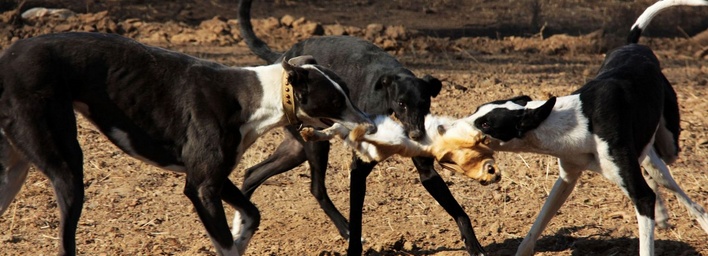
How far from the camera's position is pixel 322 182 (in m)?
7.45

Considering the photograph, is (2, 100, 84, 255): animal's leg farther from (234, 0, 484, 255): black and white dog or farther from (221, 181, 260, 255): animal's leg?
(234, 0, 484, 255): black and white dog

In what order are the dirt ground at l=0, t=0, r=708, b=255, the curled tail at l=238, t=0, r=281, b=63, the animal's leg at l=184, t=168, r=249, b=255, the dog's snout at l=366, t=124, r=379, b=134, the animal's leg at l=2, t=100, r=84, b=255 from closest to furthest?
the animal's leg at l=2, t=100, r=84, b=255 → the dog's snout at l=366, t=124, r=379, b=134 → the animal's leg at l=184, t=168, r=249, b=255 → the dirt ground at l=0, t=0, r=708, b=255 → the curled tail at l=238, t=0, r=281, b=63

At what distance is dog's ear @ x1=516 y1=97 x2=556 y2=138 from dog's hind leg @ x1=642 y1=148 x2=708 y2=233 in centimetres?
149

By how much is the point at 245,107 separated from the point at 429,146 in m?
1.07

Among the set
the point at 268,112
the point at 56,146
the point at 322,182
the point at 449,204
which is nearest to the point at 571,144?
the point at 449,204

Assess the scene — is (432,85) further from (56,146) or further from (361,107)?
(56,146)

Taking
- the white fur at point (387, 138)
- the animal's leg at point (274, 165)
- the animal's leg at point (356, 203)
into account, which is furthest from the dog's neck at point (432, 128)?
the animal's leg at point (274, 165)

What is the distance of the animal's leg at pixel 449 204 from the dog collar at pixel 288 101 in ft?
3.64

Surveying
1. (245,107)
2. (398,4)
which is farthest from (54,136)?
(398,4)

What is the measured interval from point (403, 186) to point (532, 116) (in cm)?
254

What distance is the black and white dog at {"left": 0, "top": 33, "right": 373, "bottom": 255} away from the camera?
578 cm

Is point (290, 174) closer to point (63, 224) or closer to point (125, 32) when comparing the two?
point (63, 224)

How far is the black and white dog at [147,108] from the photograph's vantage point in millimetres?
5777

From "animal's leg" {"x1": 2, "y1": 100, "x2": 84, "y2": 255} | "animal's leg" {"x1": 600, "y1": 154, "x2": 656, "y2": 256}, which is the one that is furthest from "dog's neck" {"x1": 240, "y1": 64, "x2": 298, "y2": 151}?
"animal's leg" {"x1": 600, "y1": 154, "x2": 656, "y2": 256}
